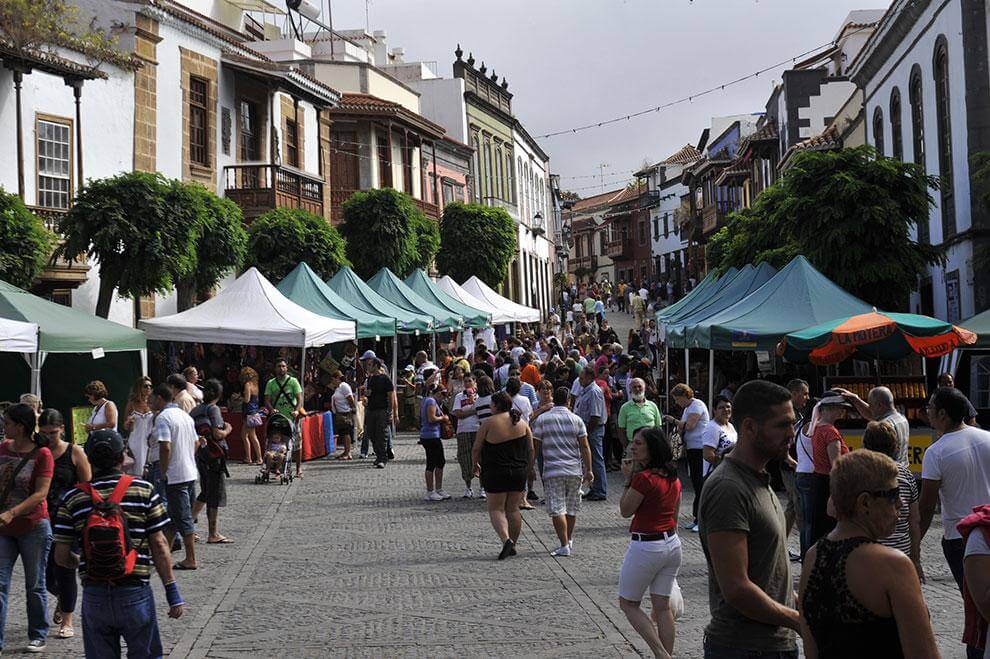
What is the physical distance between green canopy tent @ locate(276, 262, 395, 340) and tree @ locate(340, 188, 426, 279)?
9.96 m

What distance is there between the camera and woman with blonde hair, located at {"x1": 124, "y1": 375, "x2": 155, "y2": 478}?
1137 cm

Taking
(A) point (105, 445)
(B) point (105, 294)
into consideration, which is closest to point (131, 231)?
(B) point (105, 294)

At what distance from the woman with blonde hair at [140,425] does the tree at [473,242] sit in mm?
33490

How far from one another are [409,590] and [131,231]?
12.7 metres

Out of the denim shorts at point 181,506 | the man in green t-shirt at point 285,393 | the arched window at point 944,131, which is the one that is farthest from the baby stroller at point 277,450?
the arched window at point 944,131

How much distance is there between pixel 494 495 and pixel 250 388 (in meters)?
8.23

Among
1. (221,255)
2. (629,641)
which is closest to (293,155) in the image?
(221,255)

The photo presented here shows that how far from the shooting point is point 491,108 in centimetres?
5962

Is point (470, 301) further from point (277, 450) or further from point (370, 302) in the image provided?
point (277, 450)

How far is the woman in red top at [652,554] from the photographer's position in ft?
24.0

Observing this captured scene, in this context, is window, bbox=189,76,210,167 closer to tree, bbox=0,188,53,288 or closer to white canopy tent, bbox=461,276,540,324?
tree, bbox=0,188,53,288

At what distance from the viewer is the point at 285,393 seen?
18.3 meters

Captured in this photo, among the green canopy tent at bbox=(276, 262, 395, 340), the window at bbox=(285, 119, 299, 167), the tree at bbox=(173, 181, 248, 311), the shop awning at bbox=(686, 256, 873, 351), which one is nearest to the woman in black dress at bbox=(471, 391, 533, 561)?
the shop awning at bbox=(686, 256, 873, 351)

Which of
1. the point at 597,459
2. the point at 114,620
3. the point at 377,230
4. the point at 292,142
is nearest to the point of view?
the point at 114,620
